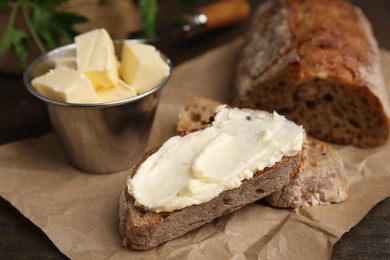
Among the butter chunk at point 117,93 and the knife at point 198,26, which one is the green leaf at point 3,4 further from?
the butter chunk at point 117,93

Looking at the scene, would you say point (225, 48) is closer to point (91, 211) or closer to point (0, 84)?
point (0, 84)

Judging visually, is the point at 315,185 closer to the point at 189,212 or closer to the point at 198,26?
the point at 189,212

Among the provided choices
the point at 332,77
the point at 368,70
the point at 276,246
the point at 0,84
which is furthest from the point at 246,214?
the point at 0,84

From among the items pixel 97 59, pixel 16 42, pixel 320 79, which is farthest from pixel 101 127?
pixel 320 79

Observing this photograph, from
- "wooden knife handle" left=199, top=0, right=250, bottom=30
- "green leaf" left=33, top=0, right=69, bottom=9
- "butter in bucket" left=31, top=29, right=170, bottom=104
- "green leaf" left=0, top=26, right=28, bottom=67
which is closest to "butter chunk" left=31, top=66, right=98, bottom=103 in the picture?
"butter in bucket" left=31, top=29, right=170, bottom=104

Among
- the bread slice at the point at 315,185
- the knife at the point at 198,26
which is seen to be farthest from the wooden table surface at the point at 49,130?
the bread slice at the point at 315,185

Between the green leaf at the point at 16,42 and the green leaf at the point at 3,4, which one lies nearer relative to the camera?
the green leaf at the point at 16,42
